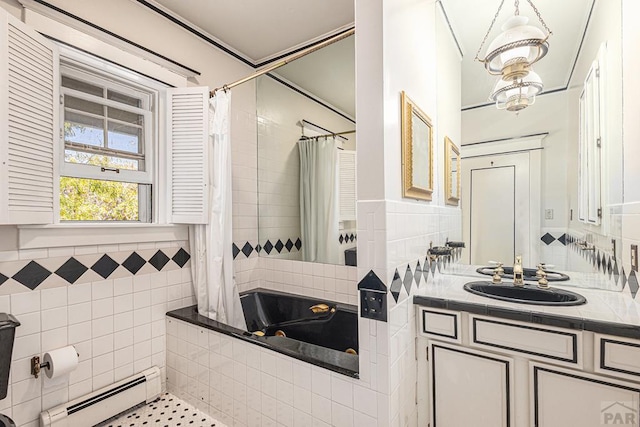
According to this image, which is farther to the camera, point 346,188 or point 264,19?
point 346,188

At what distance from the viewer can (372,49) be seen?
47.6 inches

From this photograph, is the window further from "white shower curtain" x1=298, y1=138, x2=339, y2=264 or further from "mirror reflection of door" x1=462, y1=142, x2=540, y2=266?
"mirror reflection of door" x1=462, y1=142, x2=540, y2=266

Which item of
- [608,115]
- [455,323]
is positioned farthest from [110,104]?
[608,115]

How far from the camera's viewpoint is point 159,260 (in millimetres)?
2014

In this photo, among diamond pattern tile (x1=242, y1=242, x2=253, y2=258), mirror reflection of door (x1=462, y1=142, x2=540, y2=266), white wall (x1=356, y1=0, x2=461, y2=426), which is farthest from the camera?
diamond pattern tile (x1=242, y1=242, x2=253, y2=258)

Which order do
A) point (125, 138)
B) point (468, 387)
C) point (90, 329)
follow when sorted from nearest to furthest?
point (468, 387)
point (90, 329)
point (125, 138)

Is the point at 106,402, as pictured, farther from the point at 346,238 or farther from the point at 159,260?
the point at 346,238

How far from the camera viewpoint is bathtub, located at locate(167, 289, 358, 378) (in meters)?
1.38

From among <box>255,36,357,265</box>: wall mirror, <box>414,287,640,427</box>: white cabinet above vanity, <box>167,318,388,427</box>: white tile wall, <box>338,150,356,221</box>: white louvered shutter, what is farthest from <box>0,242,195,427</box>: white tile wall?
<box>414,287,640,427</box>: white cabinet above vanity

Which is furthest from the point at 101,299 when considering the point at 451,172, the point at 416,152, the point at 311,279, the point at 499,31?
the point at 499,31

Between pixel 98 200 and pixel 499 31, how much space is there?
8.89 feet

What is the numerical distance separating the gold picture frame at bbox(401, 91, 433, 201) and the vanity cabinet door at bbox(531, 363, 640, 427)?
91 cm

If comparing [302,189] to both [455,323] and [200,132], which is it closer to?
[200,132]

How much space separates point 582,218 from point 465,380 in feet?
3.57
